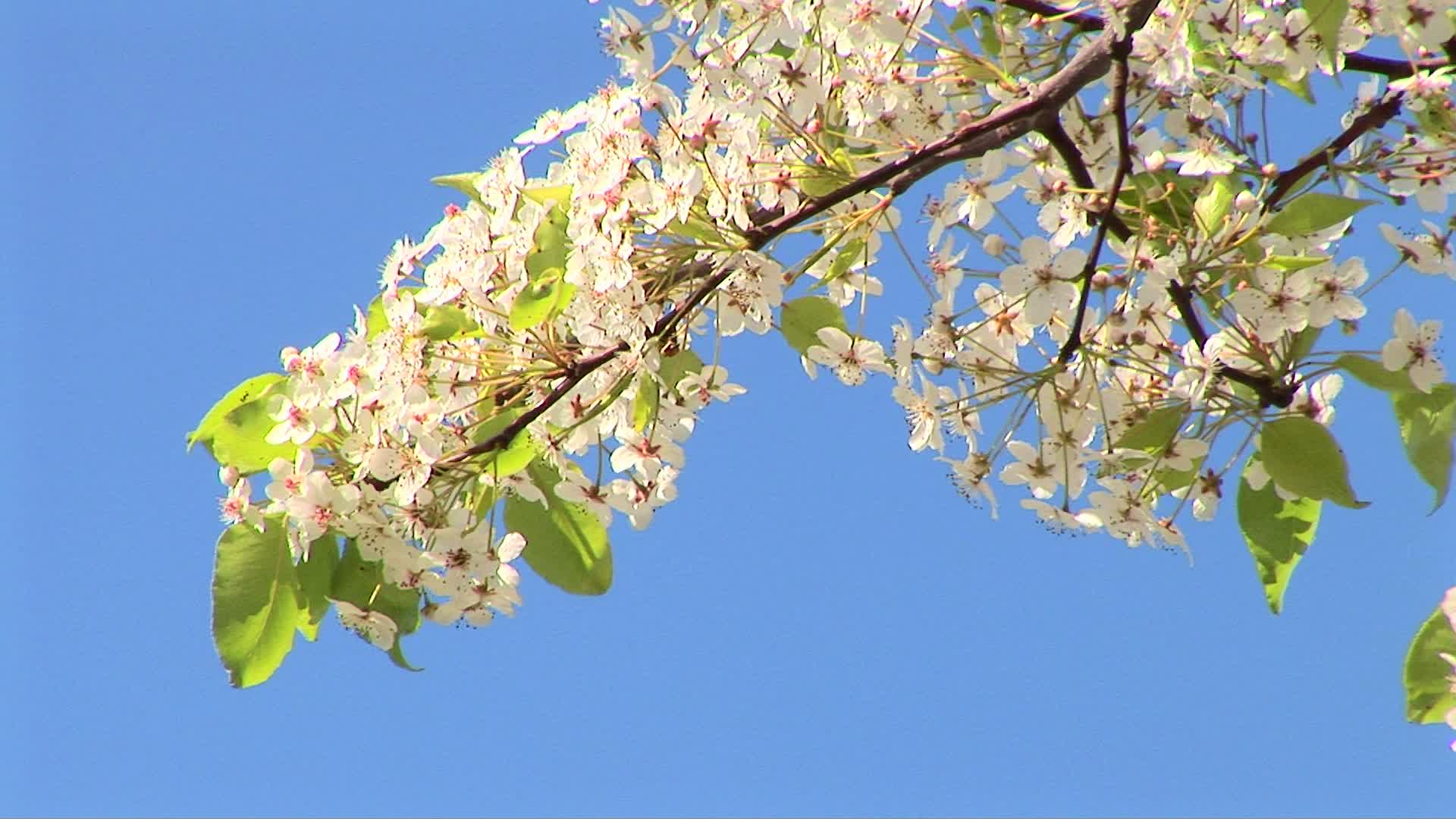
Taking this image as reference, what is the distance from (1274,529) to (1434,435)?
28 centimetres

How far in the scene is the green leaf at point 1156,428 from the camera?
219 cm

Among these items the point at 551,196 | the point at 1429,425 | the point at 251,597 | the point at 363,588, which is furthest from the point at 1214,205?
the point at 251,597

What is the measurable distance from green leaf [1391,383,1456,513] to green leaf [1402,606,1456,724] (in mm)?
198

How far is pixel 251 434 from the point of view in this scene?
213cm

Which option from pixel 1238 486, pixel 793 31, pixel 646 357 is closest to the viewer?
pixel 646 357

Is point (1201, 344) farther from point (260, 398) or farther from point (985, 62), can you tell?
point (260, 398)

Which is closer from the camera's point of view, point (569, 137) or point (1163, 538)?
point (569, 137)

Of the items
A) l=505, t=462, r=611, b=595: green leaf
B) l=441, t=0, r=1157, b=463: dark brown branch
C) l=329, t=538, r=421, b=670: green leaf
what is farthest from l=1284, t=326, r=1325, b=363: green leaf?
l=329, t=538, r=421, b=670: green leaf

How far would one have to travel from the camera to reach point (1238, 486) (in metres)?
2.36

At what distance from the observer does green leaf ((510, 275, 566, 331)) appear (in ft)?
6.30

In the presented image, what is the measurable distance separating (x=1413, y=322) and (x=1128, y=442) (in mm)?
405

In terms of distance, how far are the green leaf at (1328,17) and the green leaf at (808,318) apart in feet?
2.44

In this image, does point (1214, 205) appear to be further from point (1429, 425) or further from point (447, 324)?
point (447, 324)

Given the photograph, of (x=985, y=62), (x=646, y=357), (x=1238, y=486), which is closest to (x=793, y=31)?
(x=985, y=62)
